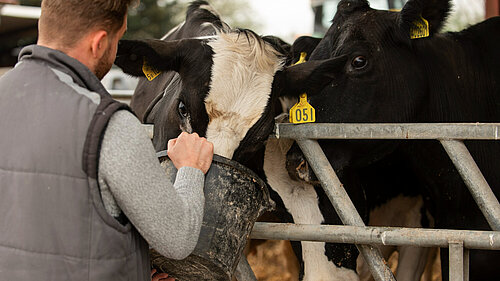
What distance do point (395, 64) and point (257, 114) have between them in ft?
3.11

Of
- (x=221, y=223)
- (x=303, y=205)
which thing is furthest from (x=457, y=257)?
(x=303, y=205)

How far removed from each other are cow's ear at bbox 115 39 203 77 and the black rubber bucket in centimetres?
80

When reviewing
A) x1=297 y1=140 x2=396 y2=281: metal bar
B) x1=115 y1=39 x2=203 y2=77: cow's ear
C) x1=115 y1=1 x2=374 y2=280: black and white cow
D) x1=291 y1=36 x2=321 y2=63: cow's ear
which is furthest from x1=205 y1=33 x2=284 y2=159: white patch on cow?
x1=291 y1=36 x2=321 y2=63: cow's ear

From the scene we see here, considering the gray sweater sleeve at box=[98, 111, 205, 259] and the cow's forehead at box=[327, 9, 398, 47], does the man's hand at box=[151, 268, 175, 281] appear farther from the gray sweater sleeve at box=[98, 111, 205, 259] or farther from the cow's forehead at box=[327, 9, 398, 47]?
the cow's forehead at box=[327, 9, 398, 47]

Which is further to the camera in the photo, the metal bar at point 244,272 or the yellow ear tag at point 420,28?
the yellow ear tag at point 420,28

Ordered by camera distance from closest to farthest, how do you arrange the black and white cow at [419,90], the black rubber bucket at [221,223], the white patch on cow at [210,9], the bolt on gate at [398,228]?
the black rubber bucket at [221,223], the bolt on gate at [398,228], the black and white cow at [419,90], the white patch on cow at [210,9]

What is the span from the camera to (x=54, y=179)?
165 cm

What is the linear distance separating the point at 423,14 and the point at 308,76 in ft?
2.55

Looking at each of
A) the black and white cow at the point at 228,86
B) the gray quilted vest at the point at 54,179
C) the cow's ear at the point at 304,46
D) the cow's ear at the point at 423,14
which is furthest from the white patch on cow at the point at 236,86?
the cow's ear at the point at 304,46

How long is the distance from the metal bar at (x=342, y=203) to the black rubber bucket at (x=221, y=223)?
16.8 inches

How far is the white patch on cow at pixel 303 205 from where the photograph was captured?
3055 millimetres

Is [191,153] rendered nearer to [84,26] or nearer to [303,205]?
Answer: [84,26]

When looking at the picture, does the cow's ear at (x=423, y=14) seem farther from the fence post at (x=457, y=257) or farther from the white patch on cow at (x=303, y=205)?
the fence post at (x=457, y=257)

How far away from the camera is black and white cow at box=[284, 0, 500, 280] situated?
3164 millimetres
